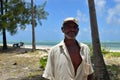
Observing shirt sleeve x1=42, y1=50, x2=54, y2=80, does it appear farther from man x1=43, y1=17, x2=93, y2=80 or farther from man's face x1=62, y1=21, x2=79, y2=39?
man's face x1=62, y1=21, x2=79, y2=39

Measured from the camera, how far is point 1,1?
113ft

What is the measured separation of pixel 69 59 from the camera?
13.9 feet

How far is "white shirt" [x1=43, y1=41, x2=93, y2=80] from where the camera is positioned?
4.25 metres

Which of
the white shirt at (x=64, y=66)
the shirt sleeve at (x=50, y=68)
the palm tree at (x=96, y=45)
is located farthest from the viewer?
the palm tree at (x=96, y=45)

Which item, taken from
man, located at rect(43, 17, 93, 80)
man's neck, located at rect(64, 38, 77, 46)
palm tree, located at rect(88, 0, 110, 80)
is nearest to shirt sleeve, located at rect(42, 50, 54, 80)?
man, located at rect(43, 17, 93, 80)

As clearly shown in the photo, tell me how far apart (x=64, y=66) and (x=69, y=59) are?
0.11 metres

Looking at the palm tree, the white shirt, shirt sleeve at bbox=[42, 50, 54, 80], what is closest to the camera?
the white shirt

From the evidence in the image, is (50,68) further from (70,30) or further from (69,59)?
(70,30)

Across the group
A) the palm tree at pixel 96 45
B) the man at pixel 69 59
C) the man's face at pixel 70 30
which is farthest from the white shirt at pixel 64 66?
the palm tree at pixel 96 45

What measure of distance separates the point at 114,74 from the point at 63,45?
31.4ft

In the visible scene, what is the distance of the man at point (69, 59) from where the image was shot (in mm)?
4262

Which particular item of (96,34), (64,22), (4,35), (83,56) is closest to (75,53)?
(83,56)

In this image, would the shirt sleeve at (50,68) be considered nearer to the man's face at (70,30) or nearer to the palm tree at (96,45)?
the man's face at (70,30)

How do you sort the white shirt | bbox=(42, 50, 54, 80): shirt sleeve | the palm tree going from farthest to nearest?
the palm tree → bbox=(42, 50, 54, 80): shirt sleeve → the white shirt
